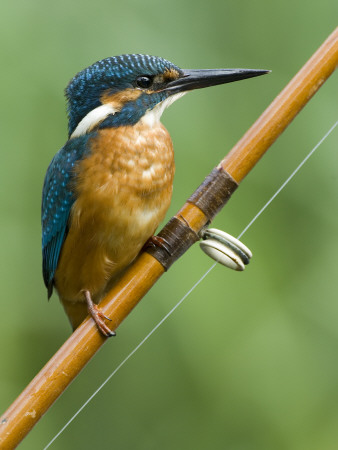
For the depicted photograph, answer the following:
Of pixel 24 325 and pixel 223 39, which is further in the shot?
pixel 223 39

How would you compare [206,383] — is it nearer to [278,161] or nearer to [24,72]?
[278,161]

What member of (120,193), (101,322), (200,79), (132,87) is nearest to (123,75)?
(132,87)

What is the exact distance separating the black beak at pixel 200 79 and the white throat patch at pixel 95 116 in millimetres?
152

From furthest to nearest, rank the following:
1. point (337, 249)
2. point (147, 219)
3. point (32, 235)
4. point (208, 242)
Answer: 1. point (32, 235)
2. point (337, 249)
3. point (147, 219)
4. point (208, 242)

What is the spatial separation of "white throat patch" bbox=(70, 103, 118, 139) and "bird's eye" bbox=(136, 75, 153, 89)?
0.09 m

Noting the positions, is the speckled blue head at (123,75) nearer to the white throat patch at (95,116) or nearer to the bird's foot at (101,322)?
the white throat patch at (95,116)

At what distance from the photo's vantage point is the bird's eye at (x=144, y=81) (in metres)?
1.95

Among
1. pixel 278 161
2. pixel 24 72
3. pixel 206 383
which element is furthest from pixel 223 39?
pixel 206 383

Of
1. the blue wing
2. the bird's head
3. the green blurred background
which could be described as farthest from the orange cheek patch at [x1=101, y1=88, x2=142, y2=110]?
the green blurred background

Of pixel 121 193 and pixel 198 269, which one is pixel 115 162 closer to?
pixel 121 193

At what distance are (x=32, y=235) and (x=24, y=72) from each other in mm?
529

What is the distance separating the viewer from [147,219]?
190 cm

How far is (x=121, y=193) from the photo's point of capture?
6.14 ft

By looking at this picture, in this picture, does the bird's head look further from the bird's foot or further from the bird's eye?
the bird's foot
